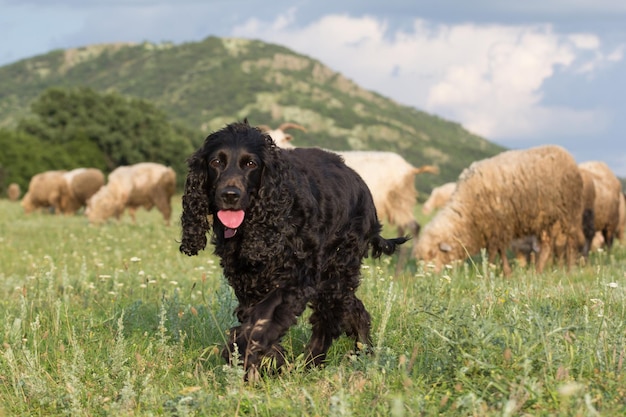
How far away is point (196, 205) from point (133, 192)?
72.6 feet

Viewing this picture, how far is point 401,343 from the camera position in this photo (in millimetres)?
5020

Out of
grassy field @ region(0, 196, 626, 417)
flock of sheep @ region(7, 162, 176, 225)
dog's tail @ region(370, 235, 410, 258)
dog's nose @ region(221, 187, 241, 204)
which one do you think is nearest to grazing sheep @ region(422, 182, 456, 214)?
flock of sheep @ region(7, 162, 176, 225)

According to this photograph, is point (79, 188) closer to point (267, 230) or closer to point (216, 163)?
point (216, 163)

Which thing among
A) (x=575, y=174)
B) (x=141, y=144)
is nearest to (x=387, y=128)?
(x=141, y=144)

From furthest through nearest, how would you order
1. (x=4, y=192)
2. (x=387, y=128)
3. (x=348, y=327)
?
1. (x=387, y=128)
2. (x=4, y=192)
3. (x=348, y=327)

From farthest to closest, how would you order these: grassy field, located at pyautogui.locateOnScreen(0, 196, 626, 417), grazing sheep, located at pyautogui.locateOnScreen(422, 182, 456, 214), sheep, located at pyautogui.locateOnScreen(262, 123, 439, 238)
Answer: grazing sheep, located at pyautogui.locateOnScreen(422, 182, 456, 214), sheep, located at pyautogui.locateOnScreen(262, 123, 439, 238), grassy field, located at pyautogui.locateOnScreen(0, 196, 626, 417)

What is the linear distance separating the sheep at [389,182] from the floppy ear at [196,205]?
1041 centimetres

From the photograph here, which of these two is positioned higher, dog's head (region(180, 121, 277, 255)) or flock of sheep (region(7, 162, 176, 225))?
dog's head (region(180, 121, 277, 255))

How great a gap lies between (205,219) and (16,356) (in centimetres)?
178

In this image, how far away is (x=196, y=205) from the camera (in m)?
4.89

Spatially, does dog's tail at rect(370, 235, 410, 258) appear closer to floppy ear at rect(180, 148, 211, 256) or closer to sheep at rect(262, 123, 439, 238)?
floppy ear at rect(180, 148, 211, 256)

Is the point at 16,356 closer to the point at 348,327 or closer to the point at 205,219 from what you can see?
the point at 205,219

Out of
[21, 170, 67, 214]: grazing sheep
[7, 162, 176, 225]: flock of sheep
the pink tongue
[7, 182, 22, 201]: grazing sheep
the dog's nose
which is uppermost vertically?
the dog's nose

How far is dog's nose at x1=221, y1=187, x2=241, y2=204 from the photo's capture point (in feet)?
14.2
